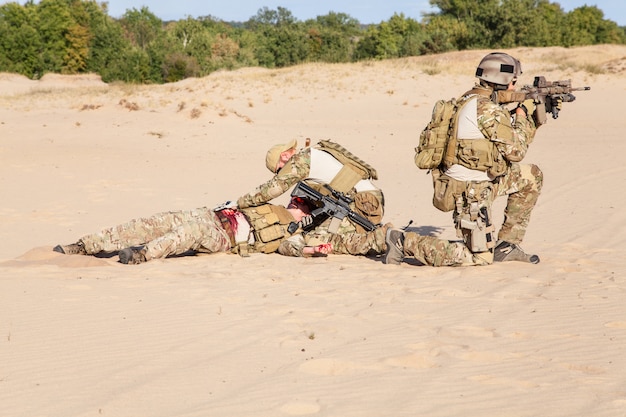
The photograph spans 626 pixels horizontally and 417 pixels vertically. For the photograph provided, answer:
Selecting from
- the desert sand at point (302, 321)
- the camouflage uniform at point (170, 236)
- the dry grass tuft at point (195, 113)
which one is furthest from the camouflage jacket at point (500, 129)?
the dry grass tuft at point (195, 113)

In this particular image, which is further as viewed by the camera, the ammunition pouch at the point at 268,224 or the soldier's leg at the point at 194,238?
the ammunition pouch at the point at 268,224

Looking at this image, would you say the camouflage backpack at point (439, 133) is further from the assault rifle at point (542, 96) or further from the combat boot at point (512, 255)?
the combat boot at point (512, 255)

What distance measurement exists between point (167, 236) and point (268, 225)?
1.00 meters

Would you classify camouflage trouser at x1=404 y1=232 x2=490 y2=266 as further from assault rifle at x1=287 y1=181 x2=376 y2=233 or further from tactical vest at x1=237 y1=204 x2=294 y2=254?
tactical vest at x1=237 y1=204 x2=294 y2=254

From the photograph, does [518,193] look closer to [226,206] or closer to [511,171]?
[511,171]

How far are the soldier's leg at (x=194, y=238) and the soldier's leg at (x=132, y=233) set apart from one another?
0.15m

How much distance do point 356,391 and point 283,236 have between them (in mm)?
3867

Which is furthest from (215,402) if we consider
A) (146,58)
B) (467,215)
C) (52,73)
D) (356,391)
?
(52,73)

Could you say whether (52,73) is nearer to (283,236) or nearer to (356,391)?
(283,236)

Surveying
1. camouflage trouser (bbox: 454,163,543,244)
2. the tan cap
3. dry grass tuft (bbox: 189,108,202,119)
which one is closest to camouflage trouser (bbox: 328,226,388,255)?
the tan cap

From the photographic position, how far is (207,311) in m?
5.57

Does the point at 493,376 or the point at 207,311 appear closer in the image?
the point at 493,376

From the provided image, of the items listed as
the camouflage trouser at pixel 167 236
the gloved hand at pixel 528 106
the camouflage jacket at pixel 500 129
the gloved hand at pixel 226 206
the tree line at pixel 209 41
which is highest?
the tree line at pixel 209 41

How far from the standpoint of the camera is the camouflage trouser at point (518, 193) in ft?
24.3
